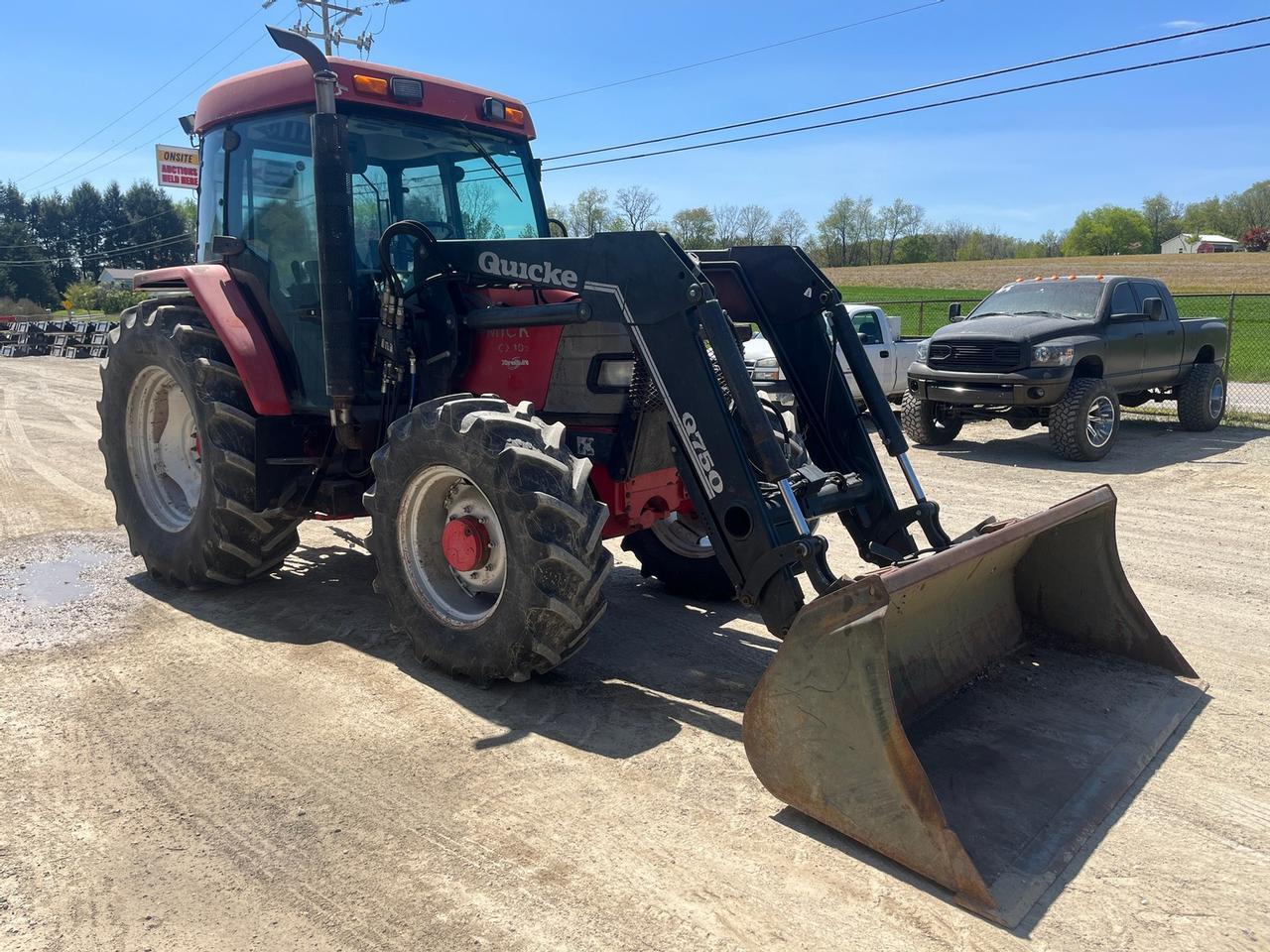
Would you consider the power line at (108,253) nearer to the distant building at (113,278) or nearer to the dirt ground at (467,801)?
the distant building at (113,278)

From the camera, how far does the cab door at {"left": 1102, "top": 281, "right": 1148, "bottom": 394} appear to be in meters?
12.0

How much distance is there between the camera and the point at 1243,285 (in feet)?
145

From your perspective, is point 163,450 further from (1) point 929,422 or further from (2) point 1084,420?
(2) point 1084,420

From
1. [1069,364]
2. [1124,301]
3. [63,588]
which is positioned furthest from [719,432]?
[1124,301]

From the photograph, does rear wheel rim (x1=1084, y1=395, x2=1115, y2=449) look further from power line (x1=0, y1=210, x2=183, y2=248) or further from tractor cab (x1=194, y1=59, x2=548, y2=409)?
power line (x1=0, y1=210, x2=183, y2=248)

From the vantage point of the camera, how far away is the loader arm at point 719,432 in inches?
152

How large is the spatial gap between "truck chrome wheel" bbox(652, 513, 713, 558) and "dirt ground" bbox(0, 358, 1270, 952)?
1.26 ft

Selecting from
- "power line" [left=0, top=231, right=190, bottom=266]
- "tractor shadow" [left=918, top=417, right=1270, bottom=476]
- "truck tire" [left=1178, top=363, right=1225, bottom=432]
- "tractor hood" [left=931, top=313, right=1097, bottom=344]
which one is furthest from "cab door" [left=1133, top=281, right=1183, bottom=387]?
"power line" [left=0, top=231, right=190, bottom=266]

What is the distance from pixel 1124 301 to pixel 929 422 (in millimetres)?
2963

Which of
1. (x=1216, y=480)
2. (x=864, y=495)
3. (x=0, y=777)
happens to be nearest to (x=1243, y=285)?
(x=1216, y=480)

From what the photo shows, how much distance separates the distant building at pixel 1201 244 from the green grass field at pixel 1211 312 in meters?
46.1

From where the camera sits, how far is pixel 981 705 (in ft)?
13.2

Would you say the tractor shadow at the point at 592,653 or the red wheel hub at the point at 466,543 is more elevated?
the red wheel hub at the point at 466,543

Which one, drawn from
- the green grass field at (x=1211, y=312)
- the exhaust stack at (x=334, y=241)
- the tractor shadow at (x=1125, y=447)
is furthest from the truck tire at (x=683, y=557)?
the green grass field at (x=1211, y=312)
